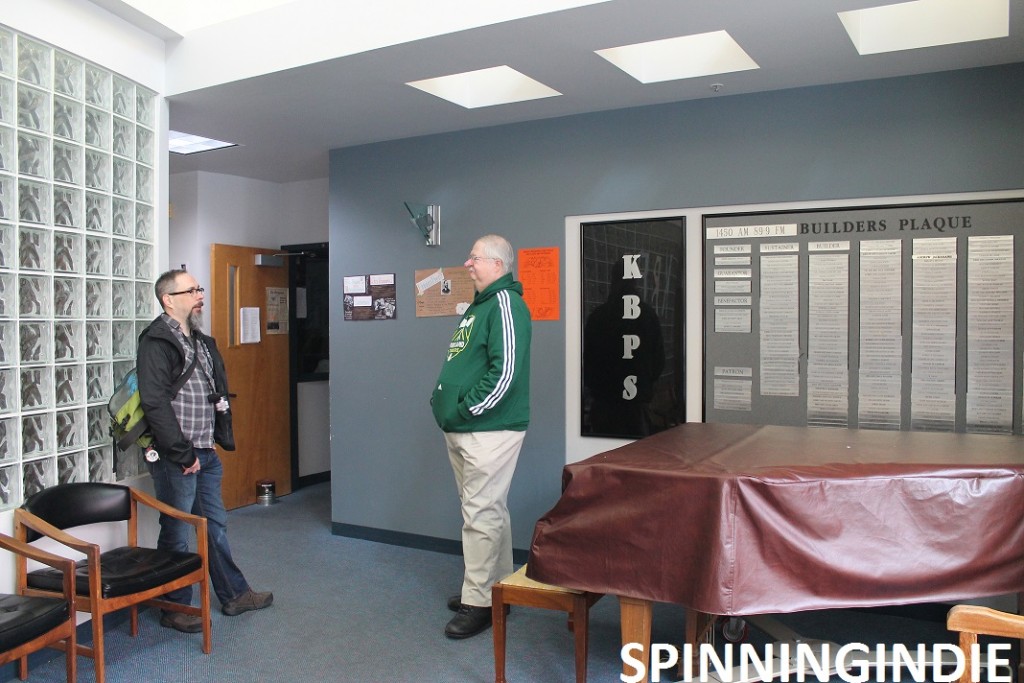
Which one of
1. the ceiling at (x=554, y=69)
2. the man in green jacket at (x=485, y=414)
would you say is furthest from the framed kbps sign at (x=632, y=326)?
the man in green jacket at (x=485, y=414)

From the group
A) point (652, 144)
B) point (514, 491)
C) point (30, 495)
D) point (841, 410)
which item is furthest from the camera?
point (514, 491)

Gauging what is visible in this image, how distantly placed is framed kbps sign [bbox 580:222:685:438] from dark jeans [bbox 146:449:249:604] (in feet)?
6.00

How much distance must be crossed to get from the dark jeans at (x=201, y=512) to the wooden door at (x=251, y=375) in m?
2.04

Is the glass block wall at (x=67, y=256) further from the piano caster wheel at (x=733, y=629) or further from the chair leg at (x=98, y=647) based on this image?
the piano caster wheel at (x=733, y=629)

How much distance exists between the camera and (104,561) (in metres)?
3.08

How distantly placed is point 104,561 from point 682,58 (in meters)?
3.20

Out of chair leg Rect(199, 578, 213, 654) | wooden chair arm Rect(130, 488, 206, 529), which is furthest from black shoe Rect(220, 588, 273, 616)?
wooden chair arm Rect(130, 488, 206, 529)

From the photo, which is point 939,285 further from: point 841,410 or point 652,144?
point 652,144

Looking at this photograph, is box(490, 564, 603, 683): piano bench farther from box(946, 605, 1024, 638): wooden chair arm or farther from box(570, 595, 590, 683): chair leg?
box(946, 605, 1024, 638): wooden chair arm

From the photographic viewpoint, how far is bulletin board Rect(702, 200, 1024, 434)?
11.1 feet

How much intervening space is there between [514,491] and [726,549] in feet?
7.92

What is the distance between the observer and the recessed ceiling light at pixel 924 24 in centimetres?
302

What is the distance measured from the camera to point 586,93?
12.4 ft

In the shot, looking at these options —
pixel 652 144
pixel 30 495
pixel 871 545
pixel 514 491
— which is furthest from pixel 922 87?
pixel 30 495
